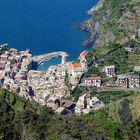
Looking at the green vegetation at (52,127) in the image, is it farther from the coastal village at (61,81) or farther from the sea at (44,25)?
the sea at (44,25)

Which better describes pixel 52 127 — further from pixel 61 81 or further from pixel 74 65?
pixel 74 65

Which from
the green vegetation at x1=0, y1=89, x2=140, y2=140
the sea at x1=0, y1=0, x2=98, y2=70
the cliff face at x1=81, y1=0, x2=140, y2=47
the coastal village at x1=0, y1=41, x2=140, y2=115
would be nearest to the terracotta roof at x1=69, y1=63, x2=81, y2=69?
the coastal village at x1=0, y1=41, x2=140, y2=115

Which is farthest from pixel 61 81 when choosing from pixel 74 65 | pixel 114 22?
pixel 114 22

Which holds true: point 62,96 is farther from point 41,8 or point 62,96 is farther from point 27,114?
point 41,8

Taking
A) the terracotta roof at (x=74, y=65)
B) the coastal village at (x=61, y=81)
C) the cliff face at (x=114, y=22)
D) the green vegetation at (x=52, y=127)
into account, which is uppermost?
the cliff face at (x=114, y=22)

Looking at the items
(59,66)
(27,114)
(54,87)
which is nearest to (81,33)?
(59,66)

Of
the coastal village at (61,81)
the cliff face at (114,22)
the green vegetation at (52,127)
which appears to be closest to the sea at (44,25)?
the cliff face at (114,22)
